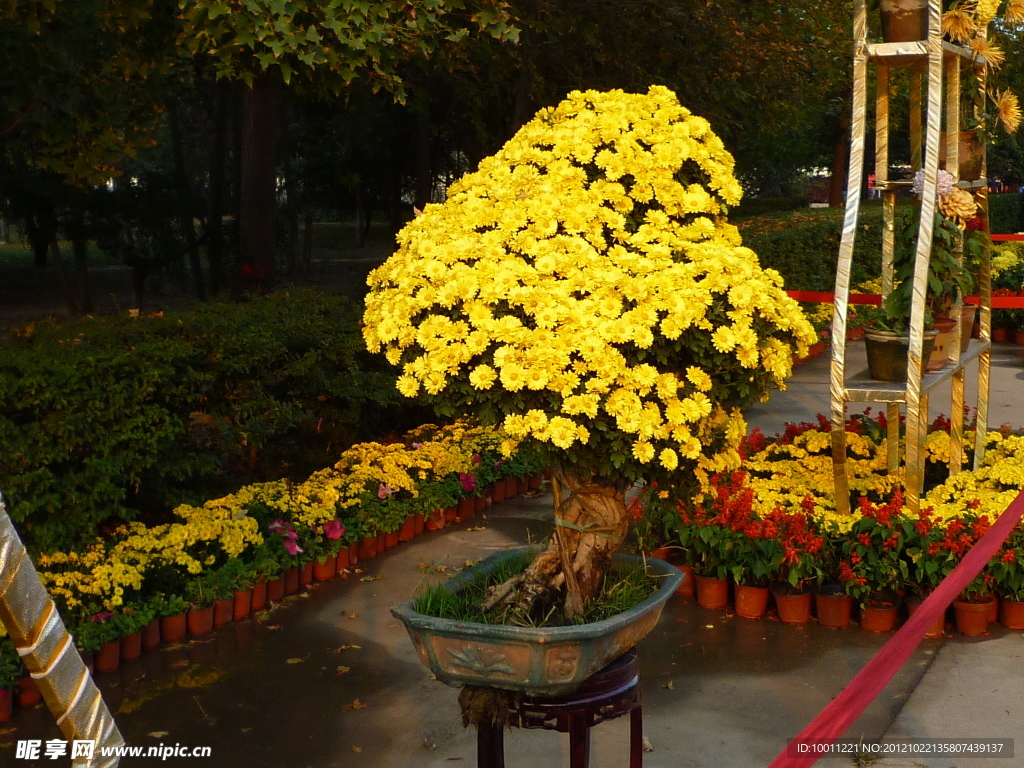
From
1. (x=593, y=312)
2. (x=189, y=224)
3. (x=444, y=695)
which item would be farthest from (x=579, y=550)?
(x=189, y=224)

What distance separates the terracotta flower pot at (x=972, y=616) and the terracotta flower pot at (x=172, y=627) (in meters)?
3.46

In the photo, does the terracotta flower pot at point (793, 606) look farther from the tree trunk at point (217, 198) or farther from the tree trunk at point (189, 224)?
the tree trunk at point (189, 224)

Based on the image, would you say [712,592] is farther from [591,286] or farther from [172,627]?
[591,286]

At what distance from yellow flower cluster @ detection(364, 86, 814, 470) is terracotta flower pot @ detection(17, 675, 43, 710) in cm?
207

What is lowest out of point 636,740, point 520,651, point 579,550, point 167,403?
point 636,740

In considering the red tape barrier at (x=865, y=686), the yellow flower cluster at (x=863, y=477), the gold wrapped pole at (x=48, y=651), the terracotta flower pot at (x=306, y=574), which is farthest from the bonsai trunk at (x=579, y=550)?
the terracotta flower pot at (x=306, y=574)

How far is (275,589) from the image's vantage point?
5.46 m

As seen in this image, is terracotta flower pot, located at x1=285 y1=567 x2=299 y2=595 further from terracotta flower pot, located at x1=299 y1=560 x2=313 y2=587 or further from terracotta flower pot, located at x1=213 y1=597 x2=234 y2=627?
terracotta flower pot, located at x1=213 y1=597 x2=234 y2=627

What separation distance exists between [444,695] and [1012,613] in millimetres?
2581

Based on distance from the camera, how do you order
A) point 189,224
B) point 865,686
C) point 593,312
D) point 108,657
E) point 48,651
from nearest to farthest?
point 48,651, point 865,686, point 593,312, point 108,657, point 189,224

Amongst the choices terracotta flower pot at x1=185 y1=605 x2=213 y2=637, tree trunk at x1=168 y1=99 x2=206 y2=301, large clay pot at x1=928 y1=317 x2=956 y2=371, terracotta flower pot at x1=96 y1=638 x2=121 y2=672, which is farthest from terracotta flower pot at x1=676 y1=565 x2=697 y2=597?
tree trunk at x1=168 y1=99 x2=206 y2=301

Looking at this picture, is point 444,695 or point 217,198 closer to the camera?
point 444,695

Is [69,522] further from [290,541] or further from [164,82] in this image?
[164,82]

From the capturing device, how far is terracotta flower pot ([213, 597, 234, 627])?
5.11 meters
